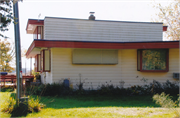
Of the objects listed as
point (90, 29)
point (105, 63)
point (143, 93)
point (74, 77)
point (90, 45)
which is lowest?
point (143, 93)

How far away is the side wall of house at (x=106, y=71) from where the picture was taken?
12.7 meters

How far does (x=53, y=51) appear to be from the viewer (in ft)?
41.4

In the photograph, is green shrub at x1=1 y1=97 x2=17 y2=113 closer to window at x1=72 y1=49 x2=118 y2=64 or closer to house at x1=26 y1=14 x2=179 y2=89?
house at x1=26 y1=14 x2=179 y2=89

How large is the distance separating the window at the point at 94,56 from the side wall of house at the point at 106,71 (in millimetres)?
267

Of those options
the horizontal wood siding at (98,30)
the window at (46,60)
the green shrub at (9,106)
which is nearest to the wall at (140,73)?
the horizontal wood siding at (98,30)

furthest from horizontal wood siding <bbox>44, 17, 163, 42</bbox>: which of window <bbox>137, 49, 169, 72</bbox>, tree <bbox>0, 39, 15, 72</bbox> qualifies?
tree <bbox>0, 39, 15, 72</bbox>

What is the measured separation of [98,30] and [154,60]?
13.9ft

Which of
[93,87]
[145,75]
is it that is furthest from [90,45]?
[145,75]

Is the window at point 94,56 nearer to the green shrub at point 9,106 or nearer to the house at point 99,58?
the house at point 99,58

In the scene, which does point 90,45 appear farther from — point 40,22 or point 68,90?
point 40,22

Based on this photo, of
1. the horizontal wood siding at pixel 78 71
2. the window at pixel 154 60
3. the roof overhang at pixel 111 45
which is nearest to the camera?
the roof overhang at pixel 111 45

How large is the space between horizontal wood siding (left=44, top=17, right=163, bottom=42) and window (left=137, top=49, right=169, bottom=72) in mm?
2374

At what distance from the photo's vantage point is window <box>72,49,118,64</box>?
41.9 feet

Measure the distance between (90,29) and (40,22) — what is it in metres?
3.36
